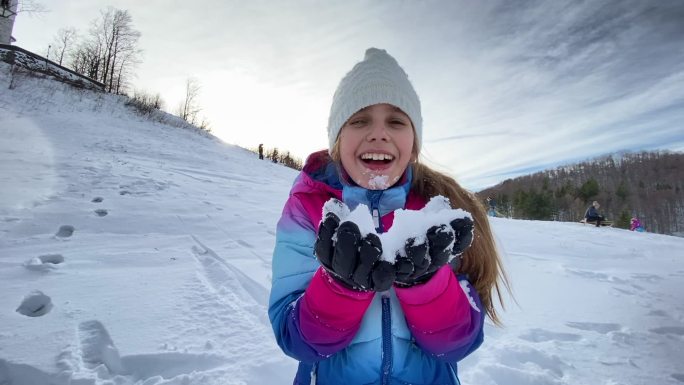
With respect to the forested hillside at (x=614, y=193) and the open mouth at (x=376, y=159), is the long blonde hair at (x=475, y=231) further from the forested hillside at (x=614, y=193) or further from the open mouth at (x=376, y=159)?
the forested hillside at (x=614, y=193)

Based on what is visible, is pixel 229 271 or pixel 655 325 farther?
pixel 229 271

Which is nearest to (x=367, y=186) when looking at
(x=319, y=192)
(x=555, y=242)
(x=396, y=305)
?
(x=319, y=192)

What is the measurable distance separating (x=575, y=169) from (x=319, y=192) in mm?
119677

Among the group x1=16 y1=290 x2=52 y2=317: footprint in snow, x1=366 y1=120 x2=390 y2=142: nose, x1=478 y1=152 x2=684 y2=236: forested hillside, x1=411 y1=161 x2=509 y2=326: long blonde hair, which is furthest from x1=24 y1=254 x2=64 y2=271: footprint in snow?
x1=478 y1=152 x2=684 y2=236: forested hillside

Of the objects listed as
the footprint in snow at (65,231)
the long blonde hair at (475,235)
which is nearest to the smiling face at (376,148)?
the long blonde hair at (475,235)

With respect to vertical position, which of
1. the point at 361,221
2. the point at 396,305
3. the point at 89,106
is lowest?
the point at 396,305

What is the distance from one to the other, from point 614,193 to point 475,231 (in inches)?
3664

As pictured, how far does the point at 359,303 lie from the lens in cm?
104

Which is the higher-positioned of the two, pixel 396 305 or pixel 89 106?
pixel 89 106

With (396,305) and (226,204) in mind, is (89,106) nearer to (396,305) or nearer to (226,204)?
(226,204)

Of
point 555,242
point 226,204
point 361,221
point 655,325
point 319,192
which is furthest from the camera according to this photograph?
point 555,242

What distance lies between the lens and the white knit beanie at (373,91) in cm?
158

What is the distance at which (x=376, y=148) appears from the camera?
139cm

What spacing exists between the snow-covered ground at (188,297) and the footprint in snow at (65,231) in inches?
0.7
